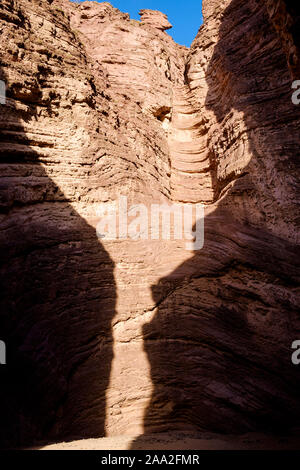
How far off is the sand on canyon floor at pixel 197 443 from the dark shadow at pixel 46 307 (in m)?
1.00

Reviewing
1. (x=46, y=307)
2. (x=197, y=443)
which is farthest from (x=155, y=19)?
(x=197, y=443)

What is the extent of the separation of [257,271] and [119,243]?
4.39 meters

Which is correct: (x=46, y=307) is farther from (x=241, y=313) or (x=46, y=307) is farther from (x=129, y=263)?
(x=241, y=313)

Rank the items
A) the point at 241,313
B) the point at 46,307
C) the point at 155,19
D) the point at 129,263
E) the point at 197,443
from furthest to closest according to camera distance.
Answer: the point at 155,19 < the point at 129,263 < the point at 241,313 < the point at 46,307 < the point at 197,443

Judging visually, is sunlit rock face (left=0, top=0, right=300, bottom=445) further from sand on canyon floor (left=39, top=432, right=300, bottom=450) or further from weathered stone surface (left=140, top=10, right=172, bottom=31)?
weathered stone surface (left=140, top=10, right=172, bottom=31)

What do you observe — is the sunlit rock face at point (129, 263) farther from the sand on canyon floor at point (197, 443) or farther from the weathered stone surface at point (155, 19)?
the weathered stone surface at point (155, 19)

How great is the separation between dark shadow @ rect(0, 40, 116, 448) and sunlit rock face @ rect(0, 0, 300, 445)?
31mm

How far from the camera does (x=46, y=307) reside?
21.6 ft

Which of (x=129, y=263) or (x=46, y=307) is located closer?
(x=46, y=307)

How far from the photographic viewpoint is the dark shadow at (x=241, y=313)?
6398 millimetres

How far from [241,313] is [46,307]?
537 centimetres

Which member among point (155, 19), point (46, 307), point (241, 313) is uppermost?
point (155, 19)

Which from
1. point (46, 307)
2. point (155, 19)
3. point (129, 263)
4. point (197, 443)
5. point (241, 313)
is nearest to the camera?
point (197, 443)
